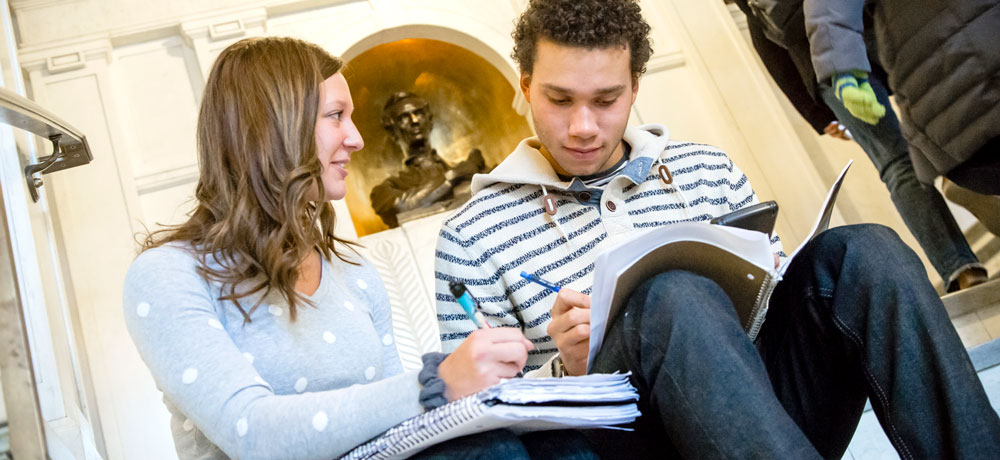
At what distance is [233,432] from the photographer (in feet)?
2.76

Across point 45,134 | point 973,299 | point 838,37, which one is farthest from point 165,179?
point 973,299

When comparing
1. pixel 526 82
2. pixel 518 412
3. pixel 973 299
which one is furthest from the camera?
pixel 973 299

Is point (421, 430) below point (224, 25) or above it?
below

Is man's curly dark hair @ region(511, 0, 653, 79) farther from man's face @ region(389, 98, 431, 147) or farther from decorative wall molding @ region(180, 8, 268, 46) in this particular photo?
man's face @ region(389, 98, 431, 147)

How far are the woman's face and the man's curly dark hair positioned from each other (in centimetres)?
48

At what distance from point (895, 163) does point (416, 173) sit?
2101mm

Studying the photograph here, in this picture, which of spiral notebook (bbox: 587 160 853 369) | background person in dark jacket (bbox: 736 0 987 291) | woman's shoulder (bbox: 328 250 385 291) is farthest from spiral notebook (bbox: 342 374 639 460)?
background person in dark jacket (bbox: 736 0 987 291)

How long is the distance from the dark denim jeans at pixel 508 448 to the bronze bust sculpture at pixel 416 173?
2.51m

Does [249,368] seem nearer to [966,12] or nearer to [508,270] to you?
[508,270]

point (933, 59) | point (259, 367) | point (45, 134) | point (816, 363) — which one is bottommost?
point (816, 363)

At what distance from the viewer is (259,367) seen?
1.03 meters

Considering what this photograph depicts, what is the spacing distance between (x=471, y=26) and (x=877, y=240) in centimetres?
276

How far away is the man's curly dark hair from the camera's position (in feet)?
5.02

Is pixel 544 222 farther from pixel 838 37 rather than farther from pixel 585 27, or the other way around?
Result: pixel 838 37
